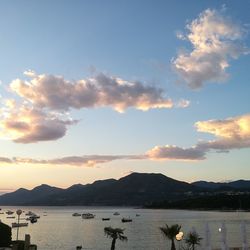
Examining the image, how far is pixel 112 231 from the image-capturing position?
1900 inches

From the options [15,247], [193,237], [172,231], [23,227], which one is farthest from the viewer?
[23,227]

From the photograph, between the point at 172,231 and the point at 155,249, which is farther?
the point at 155,249

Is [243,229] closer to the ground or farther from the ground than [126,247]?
farther from the ground

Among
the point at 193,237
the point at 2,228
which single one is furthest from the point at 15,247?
the point at 193,237

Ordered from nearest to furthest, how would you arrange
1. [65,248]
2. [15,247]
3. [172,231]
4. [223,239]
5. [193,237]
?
[223,239]
[15,247]
[172,231]
[193,237]
[65,248]

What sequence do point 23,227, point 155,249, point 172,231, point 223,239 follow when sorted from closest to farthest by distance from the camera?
1. point 223,239
2. point 172,231
3. point 155,249
4. point 23,227

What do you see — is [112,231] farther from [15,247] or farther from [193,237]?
[15,247]

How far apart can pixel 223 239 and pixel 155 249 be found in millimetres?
68610

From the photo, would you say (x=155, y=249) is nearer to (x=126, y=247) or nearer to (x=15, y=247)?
(x=126, y=247)

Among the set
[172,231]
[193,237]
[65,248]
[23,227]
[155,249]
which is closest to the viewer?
[172,231]

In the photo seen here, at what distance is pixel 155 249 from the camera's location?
90562 millimetres

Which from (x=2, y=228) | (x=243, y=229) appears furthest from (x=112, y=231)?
(x=243, y=229)

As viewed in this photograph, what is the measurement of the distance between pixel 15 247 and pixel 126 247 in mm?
63649

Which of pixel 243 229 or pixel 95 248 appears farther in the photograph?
pixel 95 248
